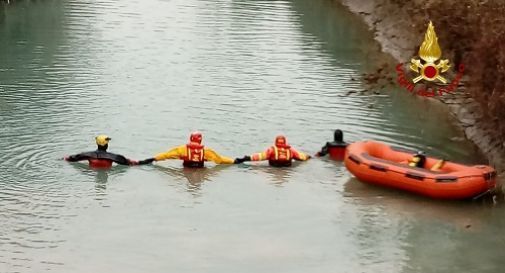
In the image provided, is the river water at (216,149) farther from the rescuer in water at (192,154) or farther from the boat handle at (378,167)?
the boat handle at (378,167)

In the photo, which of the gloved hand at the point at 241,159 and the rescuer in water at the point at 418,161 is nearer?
the rescuer in water at the point at 418,161

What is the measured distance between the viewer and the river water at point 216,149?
16656 millimetres

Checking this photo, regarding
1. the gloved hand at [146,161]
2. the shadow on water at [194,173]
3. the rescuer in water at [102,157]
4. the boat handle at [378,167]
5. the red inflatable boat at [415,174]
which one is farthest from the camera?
the gloved hand at [146,161]

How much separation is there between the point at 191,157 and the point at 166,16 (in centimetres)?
2162

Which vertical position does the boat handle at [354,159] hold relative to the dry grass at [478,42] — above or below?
below

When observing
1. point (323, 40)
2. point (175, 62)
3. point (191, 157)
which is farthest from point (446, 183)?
point (323, 40)

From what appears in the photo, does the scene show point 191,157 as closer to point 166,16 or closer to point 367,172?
point 367,172

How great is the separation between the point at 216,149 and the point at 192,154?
166 cm

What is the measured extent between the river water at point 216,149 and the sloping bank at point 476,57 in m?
0.80

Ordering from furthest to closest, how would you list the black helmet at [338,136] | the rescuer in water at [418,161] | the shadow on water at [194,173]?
the black helmet at [338,136] < the shadow on water at [194,173] < the rescuer in water at [418,161]

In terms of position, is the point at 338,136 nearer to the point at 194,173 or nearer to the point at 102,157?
the point at 194,173

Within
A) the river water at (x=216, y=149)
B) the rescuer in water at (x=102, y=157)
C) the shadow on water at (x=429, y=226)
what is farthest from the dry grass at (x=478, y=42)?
the rescuer in water at (x=102, y=157)

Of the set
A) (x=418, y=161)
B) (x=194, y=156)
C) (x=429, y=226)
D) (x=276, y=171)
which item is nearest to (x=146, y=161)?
(x=194, y=156)

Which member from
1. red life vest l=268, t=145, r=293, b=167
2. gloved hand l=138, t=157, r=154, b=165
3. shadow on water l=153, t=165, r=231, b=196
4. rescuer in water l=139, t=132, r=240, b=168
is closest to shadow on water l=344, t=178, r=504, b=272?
red life vest l=268, t=145, r=293, b=167
